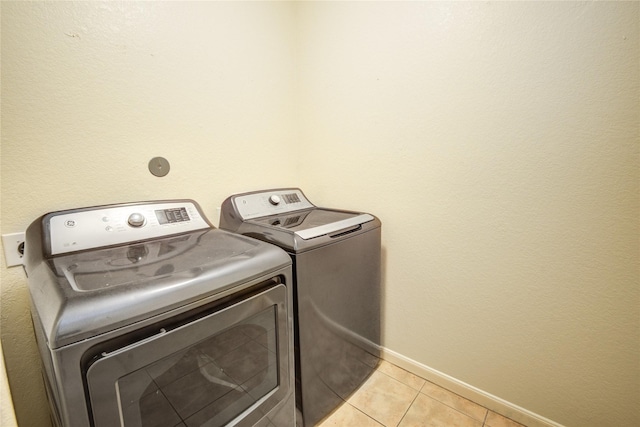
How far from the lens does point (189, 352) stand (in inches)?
29.2

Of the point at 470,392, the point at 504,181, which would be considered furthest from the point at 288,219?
the point at 470,392

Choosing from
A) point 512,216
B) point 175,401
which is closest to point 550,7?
point 512,216

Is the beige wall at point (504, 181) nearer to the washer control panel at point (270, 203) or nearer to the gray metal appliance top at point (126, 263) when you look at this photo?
the washer control panel at point (270, 203)

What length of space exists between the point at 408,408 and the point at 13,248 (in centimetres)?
168

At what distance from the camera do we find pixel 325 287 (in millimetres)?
1157

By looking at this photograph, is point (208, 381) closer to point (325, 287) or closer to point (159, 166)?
point (325, 287)

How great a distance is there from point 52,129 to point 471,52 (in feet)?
5.33

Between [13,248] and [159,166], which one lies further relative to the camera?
[159,166]

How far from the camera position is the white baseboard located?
1.19m

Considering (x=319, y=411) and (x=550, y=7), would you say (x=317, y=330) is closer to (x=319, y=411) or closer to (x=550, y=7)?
(x=319, y=411)

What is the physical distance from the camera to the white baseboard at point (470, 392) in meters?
1.19

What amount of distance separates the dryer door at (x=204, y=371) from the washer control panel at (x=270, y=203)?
0.61 metres

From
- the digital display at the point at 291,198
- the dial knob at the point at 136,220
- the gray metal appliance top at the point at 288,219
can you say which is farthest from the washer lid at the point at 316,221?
the dial knob at the point at 136,220

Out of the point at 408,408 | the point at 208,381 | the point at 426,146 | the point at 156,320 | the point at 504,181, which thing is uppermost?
the point at 426,146
